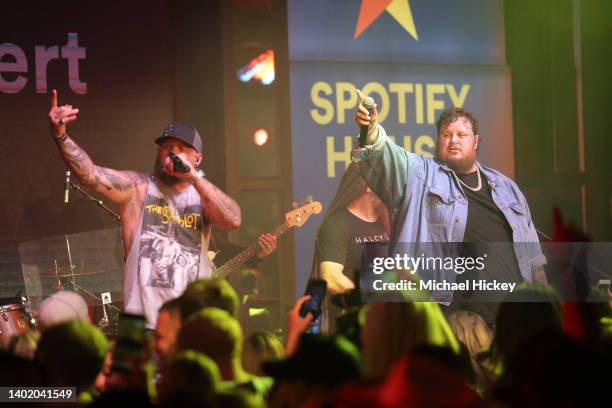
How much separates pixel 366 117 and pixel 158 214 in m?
1.64

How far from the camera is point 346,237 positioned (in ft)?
21.1

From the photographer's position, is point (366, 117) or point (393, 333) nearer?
point (393, 333)

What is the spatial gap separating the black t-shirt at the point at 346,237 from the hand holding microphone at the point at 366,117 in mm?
546

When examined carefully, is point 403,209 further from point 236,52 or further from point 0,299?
point 0,299

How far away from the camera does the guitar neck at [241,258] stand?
19.9 feet

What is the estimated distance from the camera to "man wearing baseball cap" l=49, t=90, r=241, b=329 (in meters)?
5.53

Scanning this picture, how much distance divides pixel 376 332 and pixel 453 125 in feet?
13.1

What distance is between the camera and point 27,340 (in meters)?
3.78

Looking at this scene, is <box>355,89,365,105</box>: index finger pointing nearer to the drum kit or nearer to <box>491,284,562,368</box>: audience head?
the drum kit

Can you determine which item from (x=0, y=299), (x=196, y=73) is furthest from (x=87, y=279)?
(x=196, y=73)

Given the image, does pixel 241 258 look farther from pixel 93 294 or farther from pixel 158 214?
pixel 93 294

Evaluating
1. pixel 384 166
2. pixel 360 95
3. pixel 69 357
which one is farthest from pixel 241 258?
pixel 69 357

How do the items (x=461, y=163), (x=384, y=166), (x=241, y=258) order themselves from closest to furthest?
(x=241, y=258) → (x=384, y=166) → (x=461, y=163)

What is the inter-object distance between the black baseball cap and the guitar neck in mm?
781
